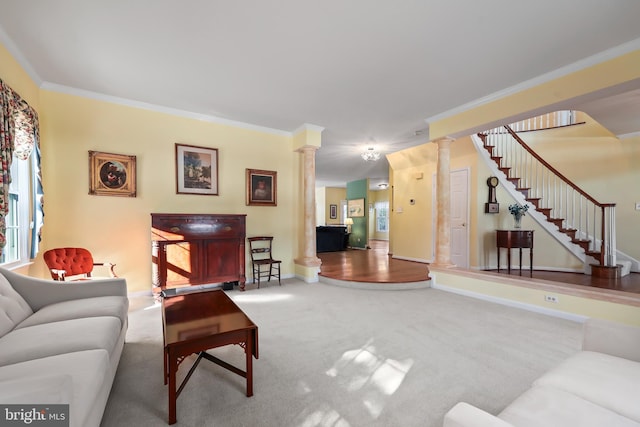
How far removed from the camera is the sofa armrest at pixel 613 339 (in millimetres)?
1561

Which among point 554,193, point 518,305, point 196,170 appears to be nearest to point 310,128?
point 196,170

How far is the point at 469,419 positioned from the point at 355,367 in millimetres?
1542

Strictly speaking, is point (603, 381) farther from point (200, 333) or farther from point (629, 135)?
point (629, 135)

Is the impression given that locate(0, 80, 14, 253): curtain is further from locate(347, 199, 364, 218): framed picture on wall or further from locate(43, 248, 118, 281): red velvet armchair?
locate(347, 199, 364, 218): framed picture on wall

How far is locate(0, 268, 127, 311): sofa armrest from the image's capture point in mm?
2336

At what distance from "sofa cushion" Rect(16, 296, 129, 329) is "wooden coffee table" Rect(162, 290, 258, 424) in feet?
1.22

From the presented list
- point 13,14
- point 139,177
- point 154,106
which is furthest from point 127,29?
point 139,177

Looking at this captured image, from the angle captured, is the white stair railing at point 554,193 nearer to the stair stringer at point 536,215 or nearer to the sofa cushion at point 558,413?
the stair stringer at point 536,215

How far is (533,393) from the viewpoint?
4.12ft

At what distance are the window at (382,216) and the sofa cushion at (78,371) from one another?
14123mm

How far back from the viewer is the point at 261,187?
17.9 feet

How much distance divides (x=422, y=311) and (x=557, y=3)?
3.45 metres

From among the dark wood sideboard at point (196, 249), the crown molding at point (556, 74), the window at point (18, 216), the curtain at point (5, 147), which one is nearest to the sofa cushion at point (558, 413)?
the crown molding at point (556, 74)

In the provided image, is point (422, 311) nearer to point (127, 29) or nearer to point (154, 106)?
point (127, 29)
